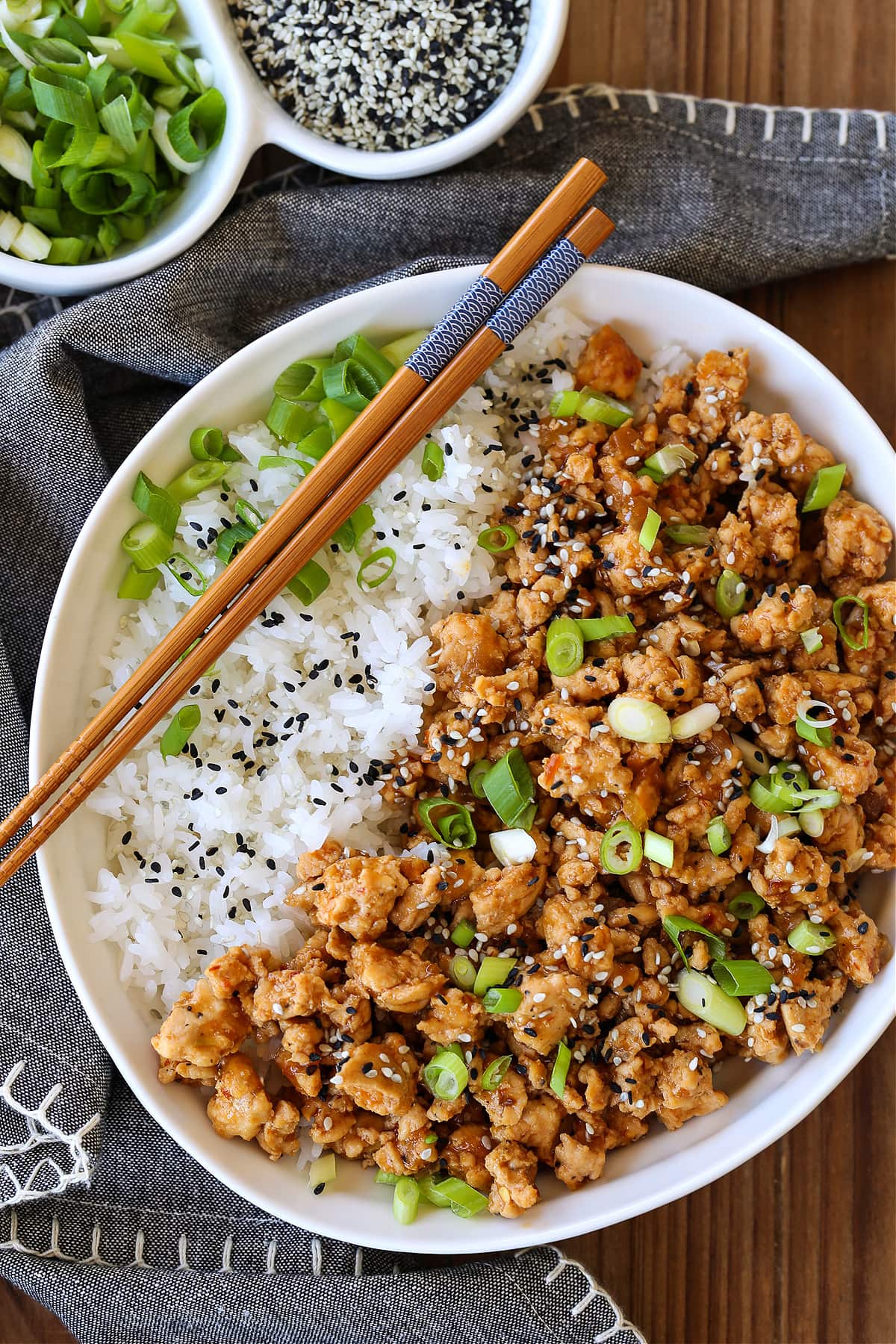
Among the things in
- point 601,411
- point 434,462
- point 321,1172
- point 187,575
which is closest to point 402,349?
point 434,462

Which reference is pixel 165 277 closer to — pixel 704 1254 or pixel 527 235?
pixel 527 235

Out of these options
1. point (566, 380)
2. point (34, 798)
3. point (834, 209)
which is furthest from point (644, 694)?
point (834, 209)

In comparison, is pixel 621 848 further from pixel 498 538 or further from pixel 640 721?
pixel 498 538

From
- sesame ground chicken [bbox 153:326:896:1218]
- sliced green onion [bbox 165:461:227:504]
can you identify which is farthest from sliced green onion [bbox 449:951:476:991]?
sliced green onion [bbox 165:461:227:504]

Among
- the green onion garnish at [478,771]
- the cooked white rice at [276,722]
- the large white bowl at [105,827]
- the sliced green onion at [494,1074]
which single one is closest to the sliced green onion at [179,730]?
the cooked white rice at [276,722]

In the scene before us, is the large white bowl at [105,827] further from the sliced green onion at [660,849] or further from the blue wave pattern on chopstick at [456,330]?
the sliced green onion at [660,849]

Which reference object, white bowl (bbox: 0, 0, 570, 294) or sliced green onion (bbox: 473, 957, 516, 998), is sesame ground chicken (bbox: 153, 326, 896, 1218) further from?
white bowl (bbox: 0, 0, 570, 294)
